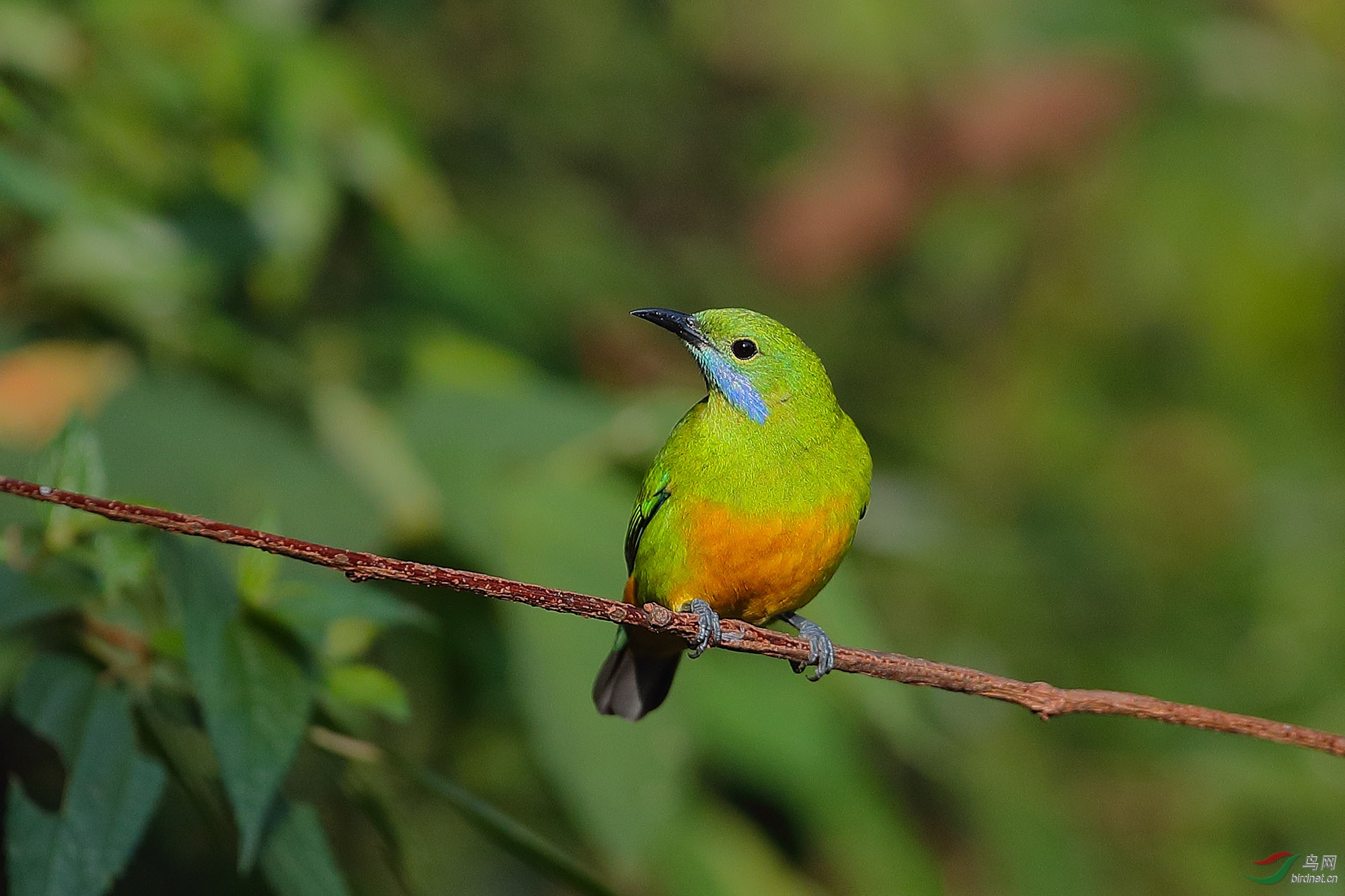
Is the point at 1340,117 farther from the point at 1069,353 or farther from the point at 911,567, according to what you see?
the point at 911,567

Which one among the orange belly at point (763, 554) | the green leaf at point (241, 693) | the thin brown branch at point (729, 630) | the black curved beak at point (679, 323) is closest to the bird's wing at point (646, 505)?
the orange belly at point (763, 554)

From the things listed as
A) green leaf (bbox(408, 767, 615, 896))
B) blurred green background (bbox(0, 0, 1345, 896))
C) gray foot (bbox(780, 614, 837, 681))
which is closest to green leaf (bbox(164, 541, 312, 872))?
blurred green background (bbox(0, 0, 1345, 896))

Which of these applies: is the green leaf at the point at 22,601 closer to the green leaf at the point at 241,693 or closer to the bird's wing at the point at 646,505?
the green leaf at the point at 241,693

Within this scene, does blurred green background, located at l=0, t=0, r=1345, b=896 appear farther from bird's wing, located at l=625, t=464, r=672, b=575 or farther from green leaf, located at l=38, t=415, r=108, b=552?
bird's wing, located at l=625, t=464, r=672, b=575

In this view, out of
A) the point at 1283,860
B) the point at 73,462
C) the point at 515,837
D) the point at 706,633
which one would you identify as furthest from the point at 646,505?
the point at 1283,860

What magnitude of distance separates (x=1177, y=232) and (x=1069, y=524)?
1.53m

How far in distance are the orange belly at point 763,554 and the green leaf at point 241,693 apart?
3.11 feet

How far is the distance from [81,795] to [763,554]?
131cm

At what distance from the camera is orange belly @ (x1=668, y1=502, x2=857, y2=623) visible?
104 inches

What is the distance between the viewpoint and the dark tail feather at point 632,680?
298 cm

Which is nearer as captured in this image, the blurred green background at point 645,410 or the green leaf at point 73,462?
the green leaf at point 73,462

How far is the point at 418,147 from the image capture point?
4.15m

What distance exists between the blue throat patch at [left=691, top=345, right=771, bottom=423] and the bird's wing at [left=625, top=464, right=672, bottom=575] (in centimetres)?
23

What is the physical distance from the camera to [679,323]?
3.00 metres
